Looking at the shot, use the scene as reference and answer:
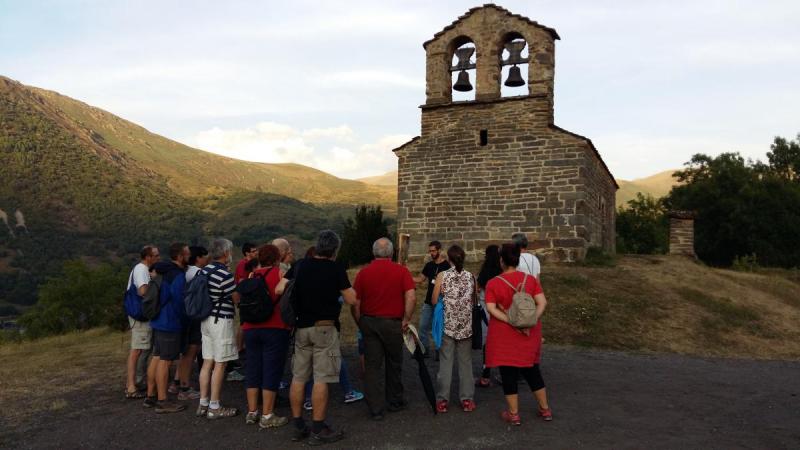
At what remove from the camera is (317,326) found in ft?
18.5

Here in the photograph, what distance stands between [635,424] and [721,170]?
3512 cm

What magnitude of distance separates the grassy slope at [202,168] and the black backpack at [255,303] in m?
84.4

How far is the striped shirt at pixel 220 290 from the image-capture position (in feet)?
20.3

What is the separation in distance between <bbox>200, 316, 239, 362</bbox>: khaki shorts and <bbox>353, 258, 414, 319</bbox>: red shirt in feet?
4.77

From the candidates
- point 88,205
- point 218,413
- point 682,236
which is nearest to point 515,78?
point 682,236

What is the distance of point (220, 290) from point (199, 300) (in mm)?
237

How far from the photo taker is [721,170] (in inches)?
1412

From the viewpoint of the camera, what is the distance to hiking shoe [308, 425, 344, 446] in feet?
17.7

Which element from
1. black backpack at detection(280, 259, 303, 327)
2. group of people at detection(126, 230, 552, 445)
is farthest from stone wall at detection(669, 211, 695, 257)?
black backpack at detection(280, 259, 303, 327)

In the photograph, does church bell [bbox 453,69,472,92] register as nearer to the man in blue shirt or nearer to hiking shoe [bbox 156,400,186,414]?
the man in blue shirt

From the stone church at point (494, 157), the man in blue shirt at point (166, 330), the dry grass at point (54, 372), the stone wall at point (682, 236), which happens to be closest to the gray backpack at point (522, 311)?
the man in blue shirt at point (166, 330)

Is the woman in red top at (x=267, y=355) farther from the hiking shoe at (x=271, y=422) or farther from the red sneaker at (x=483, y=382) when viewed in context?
the red sneaker at (x=483, y=382)

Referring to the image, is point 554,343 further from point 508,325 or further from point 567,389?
point 508,325

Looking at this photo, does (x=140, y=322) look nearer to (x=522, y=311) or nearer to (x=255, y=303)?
(x=255, y=303)
